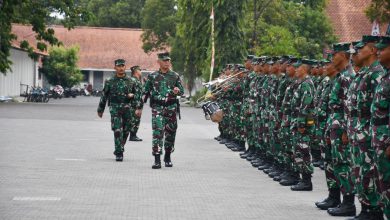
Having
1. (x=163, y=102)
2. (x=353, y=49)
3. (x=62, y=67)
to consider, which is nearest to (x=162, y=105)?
(x=163, y=102)

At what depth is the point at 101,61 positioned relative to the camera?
326 ft

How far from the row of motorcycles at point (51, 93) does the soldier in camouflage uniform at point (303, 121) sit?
50.1m

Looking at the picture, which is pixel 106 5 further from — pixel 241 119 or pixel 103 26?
pixel 241 119

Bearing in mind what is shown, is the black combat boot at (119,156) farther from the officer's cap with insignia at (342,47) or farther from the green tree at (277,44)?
the green tree at (277,44)

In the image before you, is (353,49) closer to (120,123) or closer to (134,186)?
(134,186)

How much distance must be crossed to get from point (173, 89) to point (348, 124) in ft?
24.5

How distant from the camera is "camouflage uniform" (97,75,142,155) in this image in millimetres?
19078

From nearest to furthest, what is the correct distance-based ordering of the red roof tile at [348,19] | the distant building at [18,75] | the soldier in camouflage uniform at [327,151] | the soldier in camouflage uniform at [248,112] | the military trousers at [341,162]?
the military trousers at [341,162], the soldier in camouflage uniform at [327,151], the soldier in camouflage uniform at [248,112], the distant building at [18,75], the red roof tile at [348,19]

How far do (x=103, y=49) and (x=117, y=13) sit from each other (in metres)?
9.58

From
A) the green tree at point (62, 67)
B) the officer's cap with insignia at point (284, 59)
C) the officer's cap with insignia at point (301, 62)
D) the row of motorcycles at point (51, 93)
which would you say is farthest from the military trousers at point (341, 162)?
the green tree at point (62, 67)

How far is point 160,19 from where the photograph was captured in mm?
77938

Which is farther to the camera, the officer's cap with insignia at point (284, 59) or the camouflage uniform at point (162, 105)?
the camouflage uniform at point (162, 105)

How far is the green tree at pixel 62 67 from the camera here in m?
81.2

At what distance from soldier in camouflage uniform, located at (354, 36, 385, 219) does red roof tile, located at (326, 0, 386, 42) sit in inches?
2847
